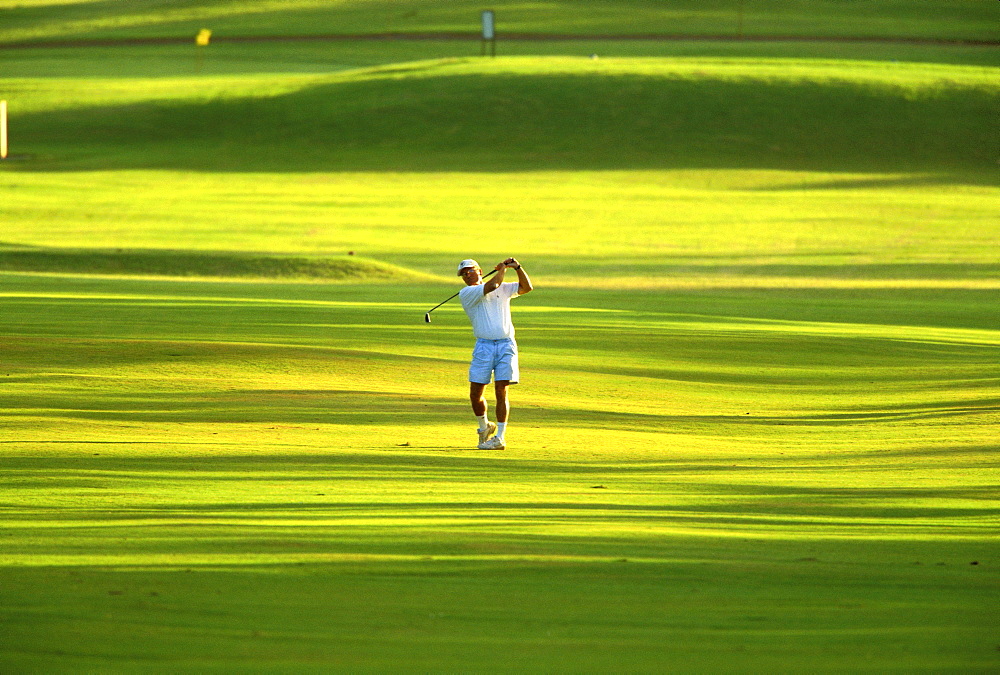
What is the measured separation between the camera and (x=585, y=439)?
43.2 feet

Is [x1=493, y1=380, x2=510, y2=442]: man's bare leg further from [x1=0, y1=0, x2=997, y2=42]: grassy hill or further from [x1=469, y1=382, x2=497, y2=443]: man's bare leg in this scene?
[x1=0, y1=0, x2=997, y2=42]: grassy hill

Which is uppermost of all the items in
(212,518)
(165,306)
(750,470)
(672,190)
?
(672,190)

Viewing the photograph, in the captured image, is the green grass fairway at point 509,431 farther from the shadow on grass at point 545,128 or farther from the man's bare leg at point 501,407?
the shadow on grass at point 545,128

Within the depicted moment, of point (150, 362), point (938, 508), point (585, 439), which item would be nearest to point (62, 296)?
point (150, 362)

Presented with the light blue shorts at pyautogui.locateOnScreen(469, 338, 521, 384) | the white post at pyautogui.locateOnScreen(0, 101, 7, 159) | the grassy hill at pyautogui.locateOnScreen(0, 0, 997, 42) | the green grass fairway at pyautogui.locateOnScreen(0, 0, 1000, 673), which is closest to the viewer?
the green grass fairway at pyautogui.locateOnScreen(0, 0, 1000, 673)

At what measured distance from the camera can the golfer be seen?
40.0ft

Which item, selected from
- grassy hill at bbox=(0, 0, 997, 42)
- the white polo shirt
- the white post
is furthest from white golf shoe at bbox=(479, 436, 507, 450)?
grassy hill at bbox=(0, 0, 997, 42)

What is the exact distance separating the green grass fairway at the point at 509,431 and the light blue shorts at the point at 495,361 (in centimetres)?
71

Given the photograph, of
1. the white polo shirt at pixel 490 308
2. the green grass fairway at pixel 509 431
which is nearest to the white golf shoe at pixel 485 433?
the green grass fairway at pixel 509 431

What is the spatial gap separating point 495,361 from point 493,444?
0.72m

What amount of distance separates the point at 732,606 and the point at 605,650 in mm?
1043

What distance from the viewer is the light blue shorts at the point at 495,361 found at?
40.2 feet

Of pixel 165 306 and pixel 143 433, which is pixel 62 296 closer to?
pixel 165 306

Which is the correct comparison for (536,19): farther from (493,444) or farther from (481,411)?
(493,444)
